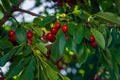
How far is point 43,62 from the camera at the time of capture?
1789 millimetres

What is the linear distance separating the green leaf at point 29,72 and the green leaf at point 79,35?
Result: 0.23 meters

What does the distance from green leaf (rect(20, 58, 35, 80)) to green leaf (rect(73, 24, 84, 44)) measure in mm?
235

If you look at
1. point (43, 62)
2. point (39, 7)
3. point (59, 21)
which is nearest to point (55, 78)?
point (43, 62)

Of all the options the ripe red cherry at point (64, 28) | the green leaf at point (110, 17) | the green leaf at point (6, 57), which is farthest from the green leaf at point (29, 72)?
the green leaf at point (110, 17)

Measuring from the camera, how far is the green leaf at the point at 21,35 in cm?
189

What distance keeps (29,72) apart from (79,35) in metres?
0.30

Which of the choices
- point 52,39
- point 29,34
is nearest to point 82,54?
point 52,39

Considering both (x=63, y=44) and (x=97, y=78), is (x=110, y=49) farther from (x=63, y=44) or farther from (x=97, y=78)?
(x=97, y=78)

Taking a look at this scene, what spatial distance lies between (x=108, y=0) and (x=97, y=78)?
127cm

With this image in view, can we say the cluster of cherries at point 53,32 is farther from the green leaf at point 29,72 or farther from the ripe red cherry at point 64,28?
the green leaf at point 29,72

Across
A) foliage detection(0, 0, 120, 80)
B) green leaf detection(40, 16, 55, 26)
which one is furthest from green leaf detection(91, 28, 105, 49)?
green leaf detection(40, 16, 55, 26)

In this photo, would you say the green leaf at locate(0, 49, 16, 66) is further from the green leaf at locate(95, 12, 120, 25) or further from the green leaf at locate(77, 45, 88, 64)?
the green leaf at locate(95, 12, 120, 25)

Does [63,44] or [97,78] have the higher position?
[63,44]

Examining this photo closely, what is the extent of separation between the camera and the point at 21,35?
1.90 meters
